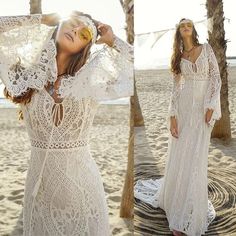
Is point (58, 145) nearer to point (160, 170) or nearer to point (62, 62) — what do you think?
point (62, 62)

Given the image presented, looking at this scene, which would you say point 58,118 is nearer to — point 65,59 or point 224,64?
point 65,59

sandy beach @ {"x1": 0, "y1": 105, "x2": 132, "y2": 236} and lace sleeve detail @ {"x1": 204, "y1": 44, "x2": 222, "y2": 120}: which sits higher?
lace sleeve detail @ {"x1": 204, "y1": 44, "x2": 222, "y2": 120}

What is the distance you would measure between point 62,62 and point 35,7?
0.71 metres

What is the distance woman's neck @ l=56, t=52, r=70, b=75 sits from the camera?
4.34 feet

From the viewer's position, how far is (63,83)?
1277 mm

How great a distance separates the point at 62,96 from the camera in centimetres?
128

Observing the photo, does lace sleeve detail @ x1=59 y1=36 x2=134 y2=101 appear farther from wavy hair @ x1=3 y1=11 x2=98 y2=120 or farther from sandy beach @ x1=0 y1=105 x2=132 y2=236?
sandy beach @ x1=0 y1=105 x2=132 y2=236

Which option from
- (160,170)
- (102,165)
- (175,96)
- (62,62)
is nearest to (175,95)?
(175,96)

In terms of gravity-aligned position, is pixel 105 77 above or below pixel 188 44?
below

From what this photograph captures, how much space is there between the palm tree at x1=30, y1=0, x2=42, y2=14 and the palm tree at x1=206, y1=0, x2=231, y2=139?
3080 mm

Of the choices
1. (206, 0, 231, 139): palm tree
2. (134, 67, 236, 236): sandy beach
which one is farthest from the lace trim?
(206, 0, 231, 139): palm tree

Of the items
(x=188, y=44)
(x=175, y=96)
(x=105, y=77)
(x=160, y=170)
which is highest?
(x=188, y=44)

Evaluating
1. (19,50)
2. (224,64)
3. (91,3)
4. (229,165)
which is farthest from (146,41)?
(224,64)

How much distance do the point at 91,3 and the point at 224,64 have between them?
339cm
